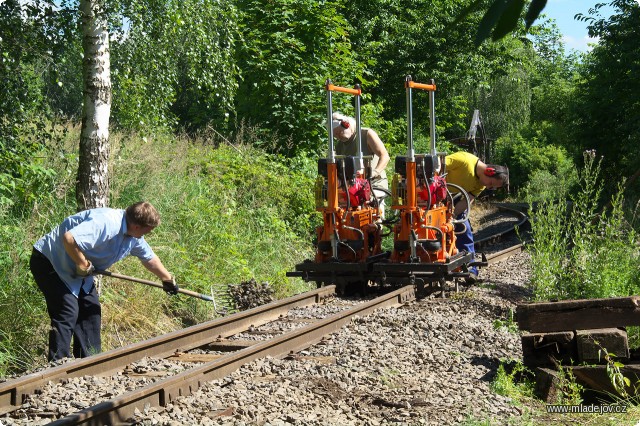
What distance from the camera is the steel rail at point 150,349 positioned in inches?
203

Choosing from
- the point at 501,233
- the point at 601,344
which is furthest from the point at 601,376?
the point at 501,233

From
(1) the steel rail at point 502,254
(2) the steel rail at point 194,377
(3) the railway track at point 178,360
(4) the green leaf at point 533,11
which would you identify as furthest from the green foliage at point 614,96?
(4) the green leaf at point 533,11

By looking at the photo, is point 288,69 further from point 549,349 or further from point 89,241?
point 549,349

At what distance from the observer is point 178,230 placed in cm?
1134

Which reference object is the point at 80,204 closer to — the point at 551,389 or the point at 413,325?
the point at 413,325

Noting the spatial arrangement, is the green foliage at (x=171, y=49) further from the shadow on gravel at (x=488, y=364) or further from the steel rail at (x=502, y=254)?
→ the shadow on gravel at (x=488, y=364)

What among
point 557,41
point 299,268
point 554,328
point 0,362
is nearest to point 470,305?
point 299,268

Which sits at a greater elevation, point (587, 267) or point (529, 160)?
point (587, 267)

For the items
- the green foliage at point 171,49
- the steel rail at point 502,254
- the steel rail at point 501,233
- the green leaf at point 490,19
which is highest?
the green foliage at point 171,49

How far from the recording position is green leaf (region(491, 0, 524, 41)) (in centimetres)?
158

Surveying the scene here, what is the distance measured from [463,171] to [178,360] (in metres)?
5.28

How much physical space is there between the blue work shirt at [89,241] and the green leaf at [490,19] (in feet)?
17.7

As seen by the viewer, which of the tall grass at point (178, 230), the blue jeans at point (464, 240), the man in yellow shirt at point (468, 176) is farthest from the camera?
the blue jeans at point (464, 240)

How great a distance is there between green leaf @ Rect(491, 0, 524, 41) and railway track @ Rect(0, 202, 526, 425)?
3.46m
